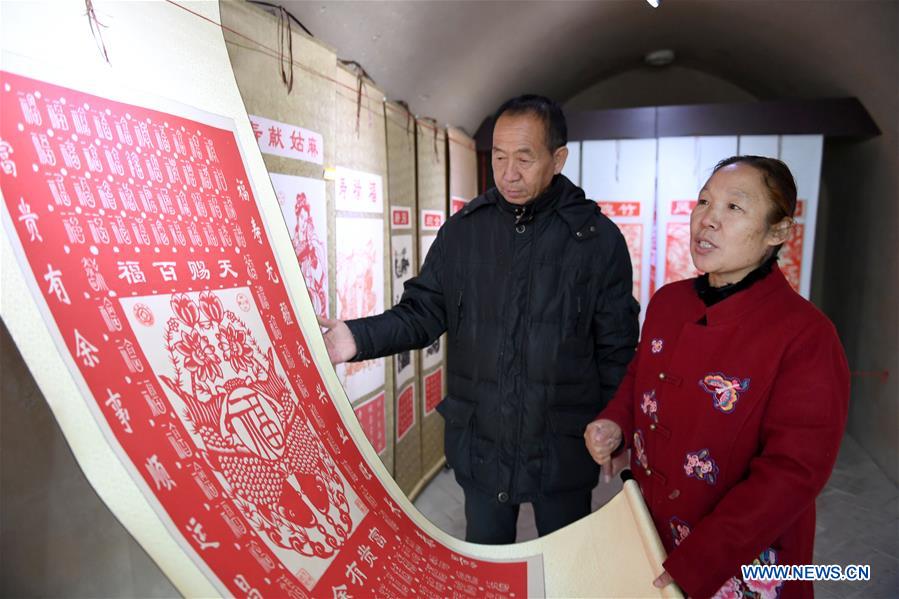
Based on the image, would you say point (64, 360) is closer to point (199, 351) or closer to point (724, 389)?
point (199, 351)

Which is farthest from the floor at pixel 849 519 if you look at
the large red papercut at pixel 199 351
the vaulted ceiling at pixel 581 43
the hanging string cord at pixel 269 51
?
the vaulted ceiling at pixel 581 43

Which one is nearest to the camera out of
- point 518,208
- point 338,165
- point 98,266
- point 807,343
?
point 98,266

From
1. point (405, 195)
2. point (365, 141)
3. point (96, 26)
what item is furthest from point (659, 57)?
point (96, 26)

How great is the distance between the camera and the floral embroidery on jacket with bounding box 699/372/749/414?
99 centimetres

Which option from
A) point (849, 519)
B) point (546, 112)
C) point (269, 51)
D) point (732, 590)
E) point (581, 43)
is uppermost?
point (581, 43)

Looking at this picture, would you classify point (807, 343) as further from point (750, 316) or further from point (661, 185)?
point (661, 185)

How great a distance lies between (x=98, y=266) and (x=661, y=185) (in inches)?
133

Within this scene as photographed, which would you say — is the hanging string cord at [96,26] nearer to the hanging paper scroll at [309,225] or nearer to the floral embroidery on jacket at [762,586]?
the hanging paper scroll at [309,225]

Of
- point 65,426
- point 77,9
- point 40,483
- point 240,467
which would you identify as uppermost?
point 77,9

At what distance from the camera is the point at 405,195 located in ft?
8.83

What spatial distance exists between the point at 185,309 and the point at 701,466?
0.90 metres

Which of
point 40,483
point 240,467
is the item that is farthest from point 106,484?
point 40,483

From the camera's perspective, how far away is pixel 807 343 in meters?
0.94

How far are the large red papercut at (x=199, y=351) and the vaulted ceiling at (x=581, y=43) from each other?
1114 millimetres
